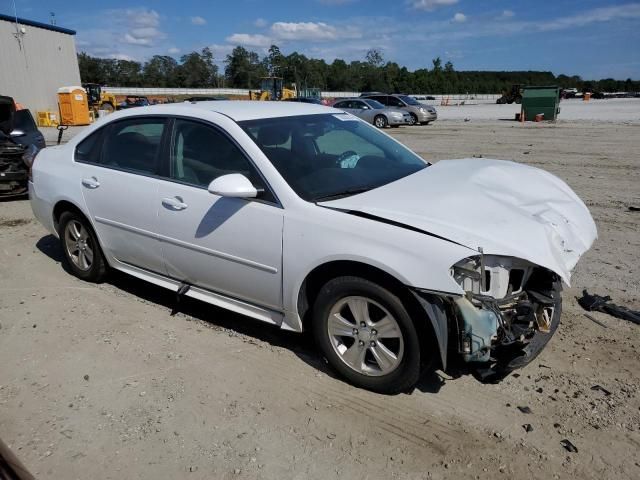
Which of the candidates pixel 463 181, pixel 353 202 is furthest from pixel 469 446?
pixel 463 181

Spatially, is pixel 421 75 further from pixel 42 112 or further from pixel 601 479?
pixel 601 479

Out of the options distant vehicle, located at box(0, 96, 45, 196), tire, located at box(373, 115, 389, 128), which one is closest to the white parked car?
distant vehicle, located at box(0, 96, 45, 196)

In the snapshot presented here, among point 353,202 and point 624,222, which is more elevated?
point 353,202

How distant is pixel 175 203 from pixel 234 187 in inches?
30.5

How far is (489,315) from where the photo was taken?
279 centimetres

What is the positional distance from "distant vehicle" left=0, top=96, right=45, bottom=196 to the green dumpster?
2451 cm

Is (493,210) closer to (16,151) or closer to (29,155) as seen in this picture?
(29,155)

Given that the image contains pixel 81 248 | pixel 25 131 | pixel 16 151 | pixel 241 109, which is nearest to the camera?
pixel 241 109

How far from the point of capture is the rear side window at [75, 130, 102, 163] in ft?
15.5

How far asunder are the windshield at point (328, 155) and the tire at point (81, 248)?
207cm

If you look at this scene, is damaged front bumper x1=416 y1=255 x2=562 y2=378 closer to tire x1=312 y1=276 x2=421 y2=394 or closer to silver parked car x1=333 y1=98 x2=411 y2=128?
tire x1=312 y1=276 x2=421 y2=394

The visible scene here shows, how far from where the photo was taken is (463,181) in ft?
12.1

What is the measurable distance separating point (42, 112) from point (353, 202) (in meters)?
30.1

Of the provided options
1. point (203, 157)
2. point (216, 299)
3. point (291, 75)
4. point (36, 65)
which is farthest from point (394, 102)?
point (291, 75)
